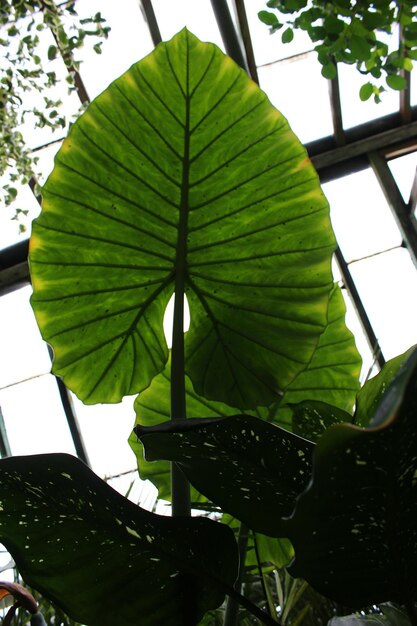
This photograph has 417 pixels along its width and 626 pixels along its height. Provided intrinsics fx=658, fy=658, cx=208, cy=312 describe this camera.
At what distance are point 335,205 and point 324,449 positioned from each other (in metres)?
5.95

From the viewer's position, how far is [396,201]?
5.87 m

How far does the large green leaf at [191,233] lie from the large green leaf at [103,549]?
493mm

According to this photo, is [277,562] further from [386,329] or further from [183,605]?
[386,329]

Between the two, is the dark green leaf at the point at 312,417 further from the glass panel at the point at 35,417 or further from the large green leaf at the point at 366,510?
the glass panel at the point at 35,417

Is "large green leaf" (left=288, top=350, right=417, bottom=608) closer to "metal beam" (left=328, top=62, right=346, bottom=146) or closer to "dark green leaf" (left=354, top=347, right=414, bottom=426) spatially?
"dark green leaf" (left=354, top=347, right=414, bottom=426)

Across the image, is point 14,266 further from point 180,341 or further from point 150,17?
point 180,341

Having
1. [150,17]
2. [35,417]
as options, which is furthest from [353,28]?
[35,417]

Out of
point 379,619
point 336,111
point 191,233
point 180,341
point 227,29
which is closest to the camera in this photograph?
point 379,619

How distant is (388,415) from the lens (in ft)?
1.26

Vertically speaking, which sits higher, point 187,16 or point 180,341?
point 187,16

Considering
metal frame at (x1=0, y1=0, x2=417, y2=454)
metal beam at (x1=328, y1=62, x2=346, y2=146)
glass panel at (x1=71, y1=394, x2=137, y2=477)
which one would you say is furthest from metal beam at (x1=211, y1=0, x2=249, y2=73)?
glass panel at (x1=71, y1=394, x2=137, y2=477)

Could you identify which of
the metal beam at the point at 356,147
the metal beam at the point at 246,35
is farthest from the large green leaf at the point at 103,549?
the metal beam at the point at 356,147

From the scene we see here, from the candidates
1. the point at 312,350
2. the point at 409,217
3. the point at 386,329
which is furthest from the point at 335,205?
the point at 312,350

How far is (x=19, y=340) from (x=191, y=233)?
5385mm
